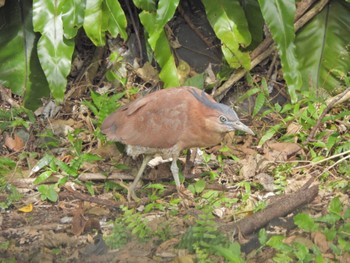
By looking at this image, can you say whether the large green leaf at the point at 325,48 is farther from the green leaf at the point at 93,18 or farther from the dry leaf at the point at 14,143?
the dry leaf at the point at 14,143

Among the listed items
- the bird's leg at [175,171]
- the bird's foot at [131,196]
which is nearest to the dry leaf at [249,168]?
the bird's leg at [175,171]

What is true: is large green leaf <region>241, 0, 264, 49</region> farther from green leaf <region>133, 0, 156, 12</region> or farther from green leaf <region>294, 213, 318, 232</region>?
green leaf <region>294, 213, 318, 232</region>

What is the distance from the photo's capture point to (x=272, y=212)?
524 cm

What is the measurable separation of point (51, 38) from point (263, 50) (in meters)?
2.04

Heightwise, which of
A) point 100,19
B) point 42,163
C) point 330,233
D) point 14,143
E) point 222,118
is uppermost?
point 100,19

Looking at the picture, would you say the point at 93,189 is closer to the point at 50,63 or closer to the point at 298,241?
the point at 50,63

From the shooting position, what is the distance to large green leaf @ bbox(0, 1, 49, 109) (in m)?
6.85

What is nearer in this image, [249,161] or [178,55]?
[249,161]

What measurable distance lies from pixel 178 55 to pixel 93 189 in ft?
6.34

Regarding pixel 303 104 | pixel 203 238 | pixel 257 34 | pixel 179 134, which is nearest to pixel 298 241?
pixel 203 238

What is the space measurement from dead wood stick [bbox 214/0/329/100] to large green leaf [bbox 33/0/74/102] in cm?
153

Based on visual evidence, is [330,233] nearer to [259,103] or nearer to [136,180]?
[136,180]

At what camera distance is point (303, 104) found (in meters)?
6.80

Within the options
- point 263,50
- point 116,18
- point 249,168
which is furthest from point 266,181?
point 116,18
